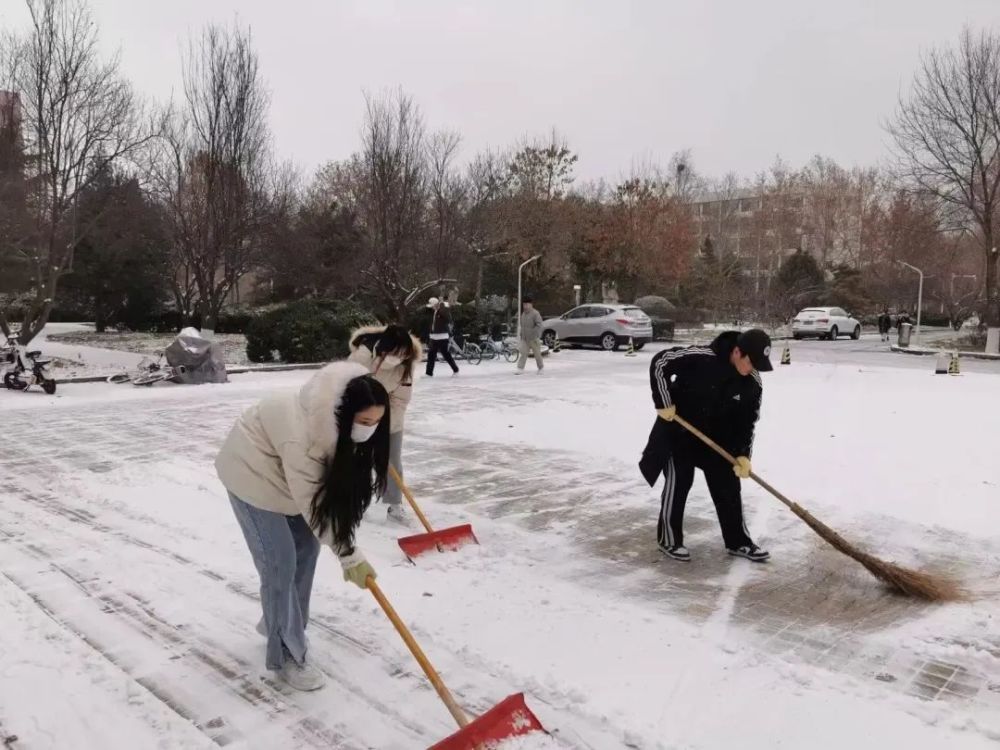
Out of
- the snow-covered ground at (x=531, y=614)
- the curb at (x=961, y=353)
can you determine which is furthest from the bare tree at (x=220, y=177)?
the curb at (x=961, y=353)

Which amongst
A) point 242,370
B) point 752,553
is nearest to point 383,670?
point 752,553

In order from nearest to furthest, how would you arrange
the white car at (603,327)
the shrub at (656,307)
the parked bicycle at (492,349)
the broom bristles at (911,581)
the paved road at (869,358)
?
the broom bristles at (911,581) < the parked bicycle at (492,349) < the paved road at (869,358) < the white car at (603,327) < the shrub at (656,307)

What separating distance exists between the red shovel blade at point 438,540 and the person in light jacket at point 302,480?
4.72ft

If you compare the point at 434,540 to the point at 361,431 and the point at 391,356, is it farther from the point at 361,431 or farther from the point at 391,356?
the point at 361,431

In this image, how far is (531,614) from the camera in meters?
3.97

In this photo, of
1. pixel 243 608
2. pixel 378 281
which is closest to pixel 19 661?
pixel 243 608

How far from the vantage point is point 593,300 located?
33.2m

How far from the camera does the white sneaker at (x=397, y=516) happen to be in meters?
5.53

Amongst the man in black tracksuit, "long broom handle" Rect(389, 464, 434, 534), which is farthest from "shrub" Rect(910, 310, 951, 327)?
"long broom handle" Rect(389, 464, 434, 534)

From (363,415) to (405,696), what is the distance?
128cm

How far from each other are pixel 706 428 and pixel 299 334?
13.1 m

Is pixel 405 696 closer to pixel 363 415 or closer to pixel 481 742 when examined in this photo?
pixel 481 742

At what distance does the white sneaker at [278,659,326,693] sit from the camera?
316cm

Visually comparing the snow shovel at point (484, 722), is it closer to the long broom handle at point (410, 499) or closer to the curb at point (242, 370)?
the long broom handle at point (410, 499)
